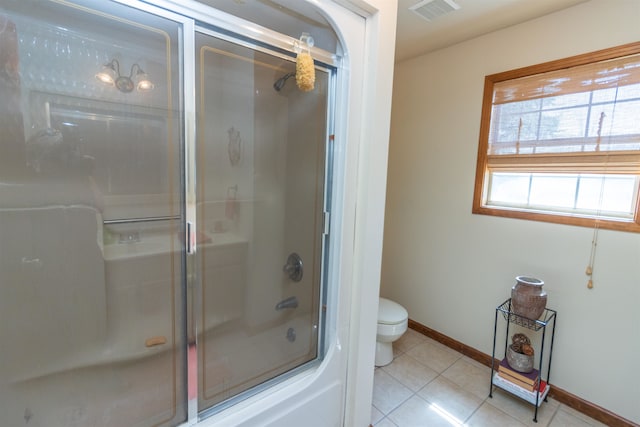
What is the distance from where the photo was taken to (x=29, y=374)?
3.95 ft

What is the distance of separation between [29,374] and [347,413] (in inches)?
56.1

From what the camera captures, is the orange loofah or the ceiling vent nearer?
the orange loofah

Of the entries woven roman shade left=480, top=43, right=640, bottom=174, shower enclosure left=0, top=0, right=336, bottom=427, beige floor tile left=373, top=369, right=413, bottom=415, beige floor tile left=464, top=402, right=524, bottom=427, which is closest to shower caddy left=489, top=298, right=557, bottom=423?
beige floor tile left=464, top=402, right=524, bottom=427

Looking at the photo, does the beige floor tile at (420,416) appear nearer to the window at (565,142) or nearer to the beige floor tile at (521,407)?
the beige floor tile at (521,407)

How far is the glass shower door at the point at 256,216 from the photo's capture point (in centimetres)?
142

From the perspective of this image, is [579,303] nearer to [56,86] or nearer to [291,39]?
[291,39]

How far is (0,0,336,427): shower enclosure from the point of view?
45.3 inches

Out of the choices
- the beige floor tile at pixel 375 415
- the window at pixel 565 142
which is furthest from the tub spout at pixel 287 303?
the window at pixel 565 142

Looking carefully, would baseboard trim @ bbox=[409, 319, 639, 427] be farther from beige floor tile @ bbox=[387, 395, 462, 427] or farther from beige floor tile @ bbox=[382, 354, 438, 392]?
beige floor tile @ bbox=[387, 395, 462, 427]

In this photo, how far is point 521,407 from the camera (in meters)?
1.78

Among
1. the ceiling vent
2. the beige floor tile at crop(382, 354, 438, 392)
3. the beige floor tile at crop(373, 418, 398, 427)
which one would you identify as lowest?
the beige floor tile at crop(373, 418, 398, 427)

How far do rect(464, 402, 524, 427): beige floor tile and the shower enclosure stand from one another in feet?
3.49

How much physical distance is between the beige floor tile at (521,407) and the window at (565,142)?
45.0 inches

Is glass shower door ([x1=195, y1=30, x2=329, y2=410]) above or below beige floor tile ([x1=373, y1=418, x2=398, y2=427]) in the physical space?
above
